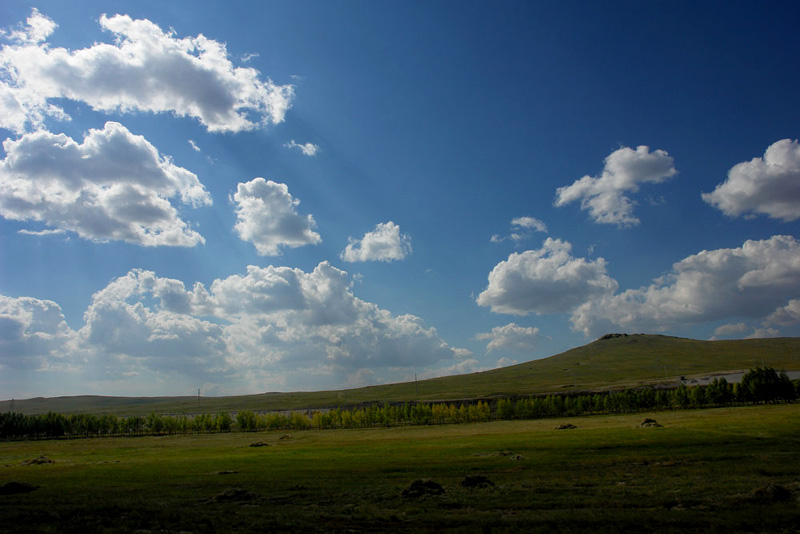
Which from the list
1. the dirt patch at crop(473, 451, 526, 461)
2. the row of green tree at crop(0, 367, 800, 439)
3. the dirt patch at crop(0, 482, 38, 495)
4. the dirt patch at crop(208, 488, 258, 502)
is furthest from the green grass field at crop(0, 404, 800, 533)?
the row of green tree at crop(0, 367, 800, 439)

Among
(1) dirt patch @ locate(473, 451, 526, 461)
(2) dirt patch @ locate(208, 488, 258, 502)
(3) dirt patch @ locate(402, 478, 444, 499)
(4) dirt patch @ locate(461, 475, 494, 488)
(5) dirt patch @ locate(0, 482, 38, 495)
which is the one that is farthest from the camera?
(1) dirt patch @ locate(473, 451, 526, 461)

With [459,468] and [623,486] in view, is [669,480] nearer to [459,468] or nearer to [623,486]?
[623,486]

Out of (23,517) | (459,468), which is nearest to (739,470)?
(459,468)

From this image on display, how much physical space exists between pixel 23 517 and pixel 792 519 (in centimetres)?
3875

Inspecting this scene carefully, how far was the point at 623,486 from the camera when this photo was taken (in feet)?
107

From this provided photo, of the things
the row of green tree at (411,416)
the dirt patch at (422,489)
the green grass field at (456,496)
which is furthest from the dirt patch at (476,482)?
the row of green tree at (411,416)

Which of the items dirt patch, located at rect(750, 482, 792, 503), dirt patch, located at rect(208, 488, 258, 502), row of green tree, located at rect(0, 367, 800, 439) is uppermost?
dirt patch, located at rect(750, 482, 792, 503)

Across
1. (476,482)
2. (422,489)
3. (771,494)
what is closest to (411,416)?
(476,482)

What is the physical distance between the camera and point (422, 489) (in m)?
32.7

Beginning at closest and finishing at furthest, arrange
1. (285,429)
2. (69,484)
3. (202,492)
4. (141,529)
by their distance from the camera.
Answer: (141,529)
(202,492)
(69,484)
(285,429)

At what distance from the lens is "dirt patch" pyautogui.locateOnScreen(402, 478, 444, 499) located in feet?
105

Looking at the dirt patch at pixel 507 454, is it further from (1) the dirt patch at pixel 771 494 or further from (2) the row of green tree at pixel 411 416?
(2) the row of green tree at pixel 411 416

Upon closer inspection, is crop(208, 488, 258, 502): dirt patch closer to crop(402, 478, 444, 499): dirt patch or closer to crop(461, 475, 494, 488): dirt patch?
crop(402, 478, 444, 499): dirt patch

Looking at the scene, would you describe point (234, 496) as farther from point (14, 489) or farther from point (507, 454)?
point (507, 454)
